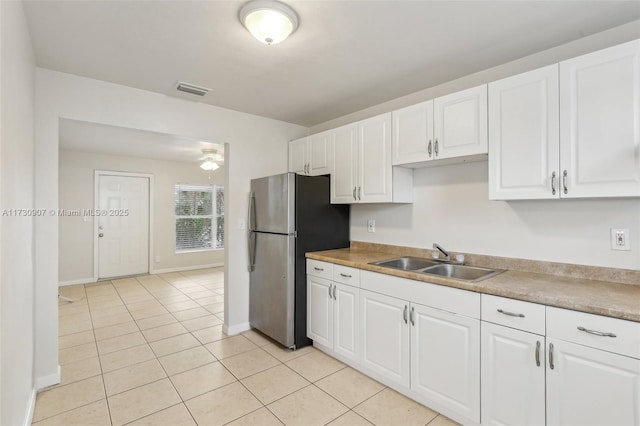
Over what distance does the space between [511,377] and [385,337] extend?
835 mm

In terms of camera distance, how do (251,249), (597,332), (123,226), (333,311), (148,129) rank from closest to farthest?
(597,332)
(333,311)
(148,129)
(251,249)
(123,226)

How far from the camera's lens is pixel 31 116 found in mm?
2176

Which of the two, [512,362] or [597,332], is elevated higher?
[597,332]

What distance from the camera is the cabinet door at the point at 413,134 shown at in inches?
94.4

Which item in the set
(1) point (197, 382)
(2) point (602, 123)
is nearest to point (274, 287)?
(1) point (197, 382)

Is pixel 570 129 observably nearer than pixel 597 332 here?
No

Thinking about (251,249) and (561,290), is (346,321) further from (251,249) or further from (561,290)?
(561,290)

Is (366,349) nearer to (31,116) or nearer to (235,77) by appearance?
(235,77)

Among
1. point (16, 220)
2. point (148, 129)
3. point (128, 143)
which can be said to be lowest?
point (16, 220)

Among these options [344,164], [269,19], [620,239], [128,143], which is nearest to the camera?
[269,19]

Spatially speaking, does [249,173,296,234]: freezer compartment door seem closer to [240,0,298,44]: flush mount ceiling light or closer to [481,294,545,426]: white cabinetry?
[240,0,298,44]: flush mount ceiling light

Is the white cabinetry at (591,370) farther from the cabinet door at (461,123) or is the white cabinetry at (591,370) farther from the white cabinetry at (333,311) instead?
the white cabinetry at (333,311)

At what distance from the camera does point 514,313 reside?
1.66 m

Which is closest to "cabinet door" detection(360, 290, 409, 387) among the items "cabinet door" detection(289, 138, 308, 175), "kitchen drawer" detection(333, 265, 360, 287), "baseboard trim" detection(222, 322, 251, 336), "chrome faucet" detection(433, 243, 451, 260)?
"kitchen drawer" detection(333, 265, 360, 287)
